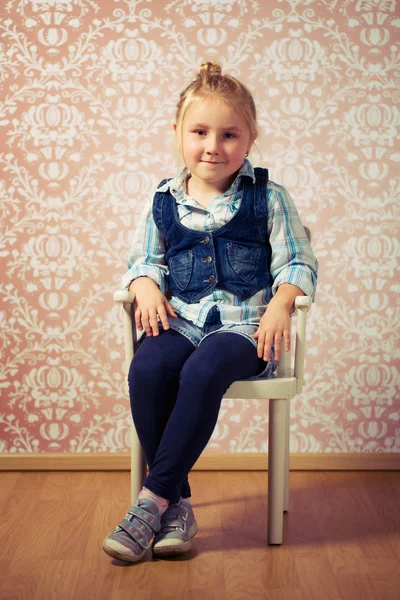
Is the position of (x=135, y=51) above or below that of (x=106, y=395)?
above

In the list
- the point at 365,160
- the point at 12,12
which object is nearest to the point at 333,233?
the point at 365,160

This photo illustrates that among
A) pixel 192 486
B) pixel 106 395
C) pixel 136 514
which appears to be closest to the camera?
pixel 136 514

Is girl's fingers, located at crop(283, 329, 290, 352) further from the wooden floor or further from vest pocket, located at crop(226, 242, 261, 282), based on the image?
the wooden floor

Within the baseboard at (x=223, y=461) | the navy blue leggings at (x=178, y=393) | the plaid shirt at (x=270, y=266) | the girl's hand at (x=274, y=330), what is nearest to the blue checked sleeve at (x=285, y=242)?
the plaid shirt at (x=270, y=266)

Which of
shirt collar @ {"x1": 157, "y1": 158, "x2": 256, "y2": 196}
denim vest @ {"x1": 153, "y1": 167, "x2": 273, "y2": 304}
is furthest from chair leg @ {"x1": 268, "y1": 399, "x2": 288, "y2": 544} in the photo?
shirt collar @ {"x1": 157, "y1": 158, "x2": 256, "y2": 196}

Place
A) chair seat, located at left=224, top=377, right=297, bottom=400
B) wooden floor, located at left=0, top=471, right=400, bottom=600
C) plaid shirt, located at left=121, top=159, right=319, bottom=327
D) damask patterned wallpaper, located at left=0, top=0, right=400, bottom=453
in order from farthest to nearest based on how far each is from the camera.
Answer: damask patterned wallpaper, located at left=0, top=0, right=400, bottom=453 < plaid shirt, located at left=121, top=159, right=319, bottom=327 < chair seat, located at left=224, top=377, right=297, bottom=400 < wooden floor, located at left=0, top=471, right=400, bottom=600

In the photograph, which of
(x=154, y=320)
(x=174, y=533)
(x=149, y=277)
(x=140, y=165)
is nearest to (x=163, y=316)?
(x=154, y=320)

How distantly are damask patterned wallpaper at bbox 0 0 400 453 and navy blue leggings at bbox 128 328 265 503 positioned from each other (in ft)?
2.05

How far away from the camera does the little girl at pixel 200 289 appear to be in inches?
61.8

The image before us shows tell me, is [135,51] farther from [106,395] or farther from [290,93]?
[106,395]

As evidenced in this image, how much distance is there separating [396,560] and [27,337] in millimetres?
1168

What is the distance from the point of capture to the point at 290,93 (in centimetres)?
221

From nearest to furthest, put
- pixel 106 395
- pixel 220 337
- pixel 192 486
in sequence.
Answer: pixel 220 337
pixel 192 486
pixel 106 395

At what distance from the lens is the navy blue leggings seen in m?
1.56
